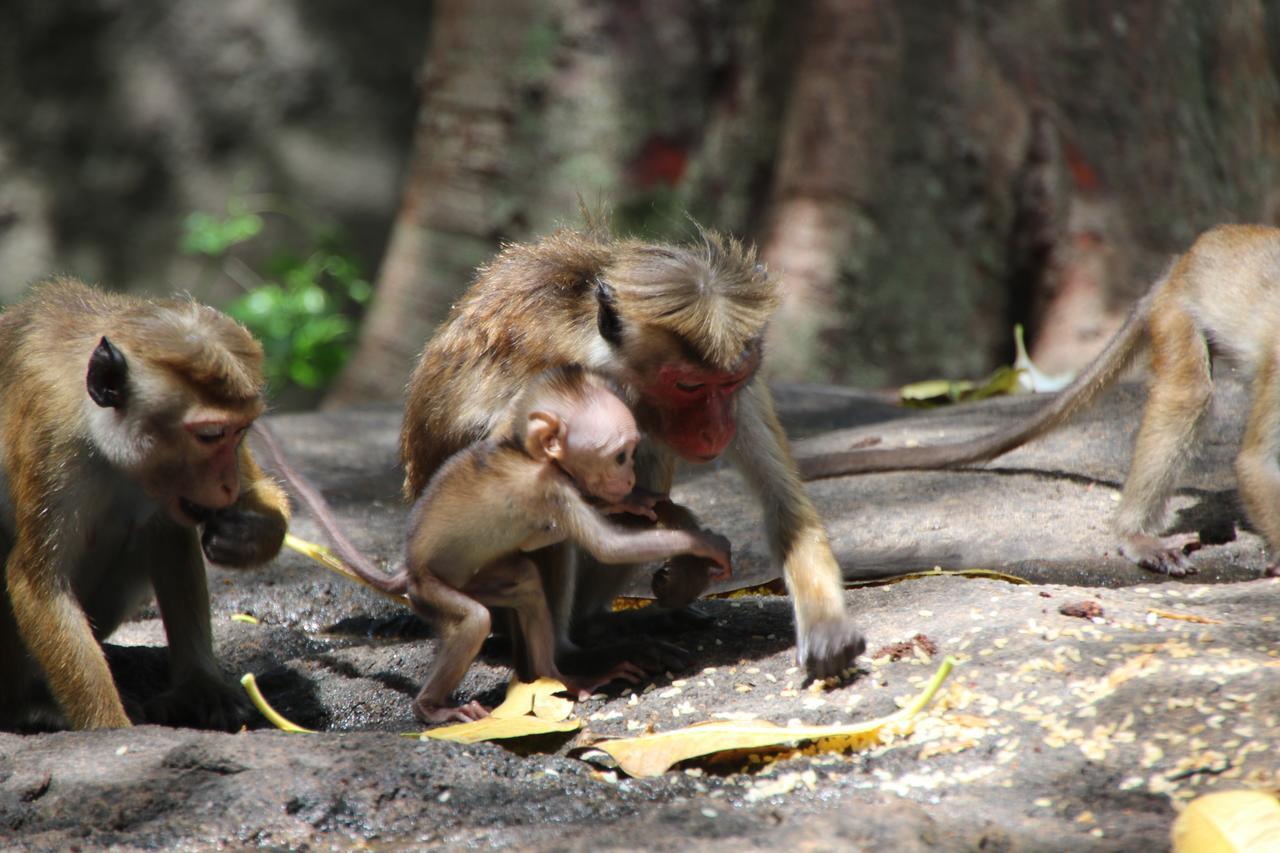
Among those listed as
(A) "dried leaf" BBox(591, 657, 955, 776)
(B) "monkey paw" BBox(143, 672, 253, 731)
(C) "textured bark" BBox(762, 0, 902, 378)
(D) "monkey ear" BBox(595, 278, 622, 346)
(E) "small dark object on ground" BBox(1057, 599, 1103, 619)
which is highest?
(C) "textured bark" BBox(762, 0, 902, 378)

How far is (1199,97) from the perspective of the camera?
34.0 feet

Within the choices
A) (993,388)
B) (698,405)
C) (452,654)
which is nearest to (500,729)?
(452,654)

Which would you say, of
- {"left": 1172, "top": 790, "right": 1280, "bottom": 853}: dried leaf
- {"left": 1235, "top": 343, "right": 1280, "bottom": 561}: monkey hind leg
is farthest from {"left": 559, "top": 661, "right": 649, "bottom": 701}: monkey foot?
{"left": 1235, "top": 343, "right": 1280, "bottom": 561}: monkey hind leg

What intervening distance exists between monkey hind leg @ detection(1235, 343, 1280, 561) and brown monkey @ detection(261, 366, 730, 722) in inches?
96.9

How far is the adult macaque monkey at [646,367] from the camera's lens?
13.3ft

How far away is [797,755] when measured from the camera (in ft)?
11.5

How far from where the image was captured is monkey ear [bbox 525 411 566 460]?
409 centimetres

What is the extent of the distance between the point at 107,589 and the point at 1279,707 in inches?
140

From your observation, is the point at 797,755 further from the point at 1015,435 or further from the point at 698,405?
the point at 1015,435

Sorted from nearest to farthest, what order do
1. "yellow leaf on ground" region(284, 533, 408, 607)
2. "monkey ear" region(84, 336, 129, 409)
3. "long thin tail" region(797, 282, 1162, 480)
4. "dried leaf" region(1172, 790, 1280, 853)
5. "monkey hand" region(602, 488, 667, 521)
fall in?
"dried leaf" region(1172, 790, 1280, 853), "monkey ear" region(84, 336, 129, 409), "monkey hand" region(602, 488, 667, 521), "yellow leaf on ground" region(284, 533, 408, 607), "long thin tail" region(797, 282, 1162, 480)

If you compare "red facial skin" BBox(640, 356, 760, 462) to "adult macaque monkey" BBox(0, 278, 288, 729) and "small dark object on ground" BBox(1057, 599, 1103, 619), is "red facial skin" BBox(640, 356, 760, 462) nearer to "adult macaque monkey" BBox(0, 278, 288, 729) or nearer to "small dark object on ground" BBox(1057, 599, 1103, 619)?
"small dark object on ground" BBox(1057, 599, 1103, 619)

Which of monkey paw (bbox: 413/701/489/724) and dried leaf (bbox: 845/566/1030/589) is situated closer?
monkey paw (bbox: 413/701/489/724)

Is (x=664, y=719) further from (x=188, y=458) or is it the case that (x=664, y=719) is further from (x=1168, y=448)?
(x=1168, y=448)

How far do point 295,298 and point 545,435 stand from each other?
334 inches
